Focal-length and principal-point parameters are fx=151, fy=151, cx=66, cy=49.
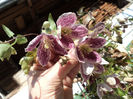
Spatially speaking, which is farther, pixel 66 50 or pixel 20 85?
pixel 20 85

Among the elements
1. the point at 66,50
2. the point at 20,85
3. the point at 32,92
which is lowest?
the point at 20,85

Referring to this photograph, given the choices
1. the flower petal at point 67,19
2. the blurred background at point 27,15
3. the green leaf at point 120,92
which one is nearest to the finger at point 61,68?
the flower petal at point 67,19

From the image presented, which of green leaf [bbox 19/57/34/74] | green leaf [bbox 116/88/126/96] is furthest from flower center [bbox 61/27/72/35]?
green leaf [bbox 116/88/126/96]

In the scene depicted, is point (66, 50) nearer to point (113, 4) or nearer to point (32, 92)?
point (32, 92)

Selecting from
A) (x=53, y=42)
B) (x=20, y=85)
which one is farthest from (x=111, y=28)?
(x=20, y=85)

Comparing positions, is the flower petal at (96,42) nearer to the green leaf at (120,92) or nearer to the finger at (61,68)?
the finger at (61,68)

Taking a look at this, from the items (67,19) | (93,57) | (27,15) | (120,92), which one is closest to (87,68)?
(93,57)

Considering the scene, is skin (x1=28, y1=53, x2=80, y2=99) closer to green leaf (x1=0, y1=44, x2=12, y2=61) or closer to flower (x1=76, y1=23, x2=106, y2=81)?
flower (x1=76, y1=23, x2=106, y2=81)
